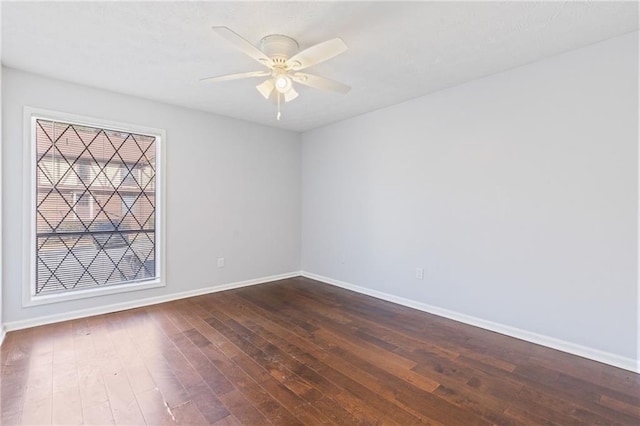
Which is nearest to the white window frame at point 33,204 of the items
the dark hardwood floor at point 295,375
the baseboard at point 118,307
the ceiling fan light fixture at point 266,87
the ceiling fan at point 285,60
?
the baseboard at point 118,307

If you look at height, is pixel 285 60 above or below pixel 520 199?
above

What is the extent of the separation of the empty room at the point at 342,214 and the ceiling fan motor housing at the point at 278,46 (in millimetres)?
15

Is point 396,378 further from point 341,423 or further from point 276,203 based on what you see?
point 276,203

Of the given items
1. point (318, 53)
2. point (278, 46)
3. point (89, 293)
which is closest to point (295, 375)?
point (318, 53)

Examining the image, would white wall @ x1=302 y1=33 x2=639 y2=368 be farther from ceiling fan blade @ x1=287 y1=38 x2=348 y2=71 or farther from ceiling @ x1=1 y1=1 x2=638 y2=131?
ceiling fan blade @ x1=287 y1=38 x2=348 y2=71

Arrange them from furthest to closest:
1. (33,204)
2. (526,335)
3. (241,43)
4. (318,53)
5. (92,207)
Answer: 1. (92,207)
2. (33,204)
3. (526,335)
4. (318,53)
5. (241,43)

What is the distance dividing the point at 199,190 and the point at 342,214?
2.01 m

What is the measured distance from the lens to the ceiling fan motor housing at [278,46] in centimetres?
222

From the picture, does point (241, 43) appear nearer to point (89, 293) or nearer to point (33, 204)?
point (33, 204)

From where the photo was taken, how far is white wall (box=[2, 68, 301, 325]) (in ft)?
9.54

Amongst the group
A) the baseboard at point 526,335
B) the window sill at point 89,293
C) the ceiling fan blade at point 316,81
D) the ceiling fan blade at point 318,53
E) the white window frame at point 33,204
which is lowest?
the baseboard at point 526,335

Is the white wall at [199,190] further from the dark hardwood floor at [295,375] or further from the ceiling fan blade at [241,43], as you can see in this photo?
the ceiling fan blade at [241,43]

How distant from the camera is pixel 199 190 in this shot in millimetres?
4086

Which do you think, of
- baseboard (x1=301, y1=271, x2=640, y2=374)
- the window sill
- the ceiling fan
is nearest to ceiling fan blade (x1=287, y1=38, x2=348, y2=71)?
the ceiling fan
